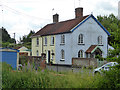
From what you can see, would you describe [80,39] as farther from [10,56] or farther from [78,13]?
[10,56]

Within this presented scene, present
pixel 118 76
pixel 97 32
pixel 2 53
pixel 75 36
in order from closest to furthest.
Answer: pixel 118 76 < pixel 2 53 < pixel 75 36 < pixel 97 32

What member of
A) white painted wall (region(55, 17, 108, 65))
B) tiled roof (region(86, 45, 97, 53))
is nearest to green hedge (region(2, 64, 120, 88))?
white painted wall (region(55, 17, 108, 65))

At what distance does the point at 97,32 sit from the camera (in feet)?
109

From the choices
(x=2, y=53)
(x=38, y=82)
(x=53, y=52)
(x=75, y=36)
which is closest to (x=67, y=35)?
(x=75, y=36)

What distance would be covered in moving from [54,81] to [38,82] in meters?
0.65

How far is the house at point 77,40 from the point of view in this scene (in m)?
30.7

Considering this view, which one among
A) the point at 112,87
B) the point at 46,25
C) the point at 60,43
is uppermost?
the point at 46,25

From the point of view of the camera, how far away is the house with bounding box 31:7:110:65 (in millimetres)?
30719

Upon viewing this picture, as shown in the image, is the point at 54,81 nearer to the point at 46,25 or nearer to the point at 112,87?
the point at 112,87

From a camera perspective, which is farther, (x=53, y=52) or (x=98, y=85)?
(x=53, y=52)

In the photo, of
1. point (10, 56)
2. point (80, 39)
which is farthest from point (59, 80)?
point (80, 39)

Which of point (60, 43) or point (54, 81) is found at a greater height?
point (60, 43)

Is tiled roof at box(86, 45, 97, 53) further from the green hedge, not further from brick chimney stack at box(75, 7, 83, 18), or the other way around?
the green hedge

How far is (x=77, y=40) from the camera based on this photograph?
31.1 metres
